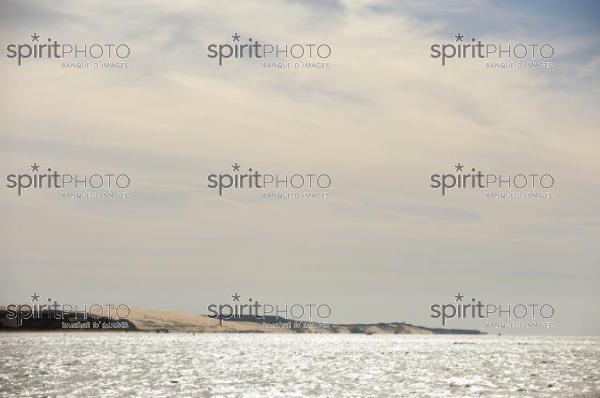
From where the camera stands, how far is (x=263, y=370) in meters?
113

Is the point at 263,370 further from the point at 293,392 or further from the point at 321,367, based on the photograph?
the point at 293,392

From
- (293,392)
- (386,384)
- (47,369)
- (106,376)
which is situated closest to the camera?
(293,392)

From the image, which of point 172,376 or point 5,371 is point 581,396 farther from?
point 5,371

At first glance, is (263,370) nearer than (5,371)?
No

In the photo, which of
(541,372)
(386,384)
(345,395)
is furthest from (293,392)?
(541,372)

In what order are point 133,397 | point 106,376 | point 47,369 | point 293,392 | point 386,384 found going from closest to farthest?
point 133,397
point 293,392
point 386,384
point 106,376
point 47,369

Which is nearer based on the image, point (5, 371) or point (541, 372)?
point (5, 371)

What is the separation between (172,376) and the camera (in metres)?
99.4

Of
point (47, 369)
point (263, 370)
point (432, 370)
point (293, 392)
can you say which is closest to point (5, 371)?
point (47, 369)

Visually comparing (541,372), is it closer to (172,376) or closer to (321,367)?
(321,367)

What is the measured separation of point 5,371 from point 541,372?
6810 cm

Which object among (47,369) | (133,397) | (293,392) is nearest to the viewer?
(133,397)

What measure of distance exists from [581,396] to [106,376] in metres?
51.9

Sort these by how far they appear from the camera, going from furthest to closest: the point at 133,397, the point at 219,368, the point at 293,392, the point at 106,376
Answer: the point at 219,368 < the point at 106,376 < the point at 293,392 < the point at 133,397
